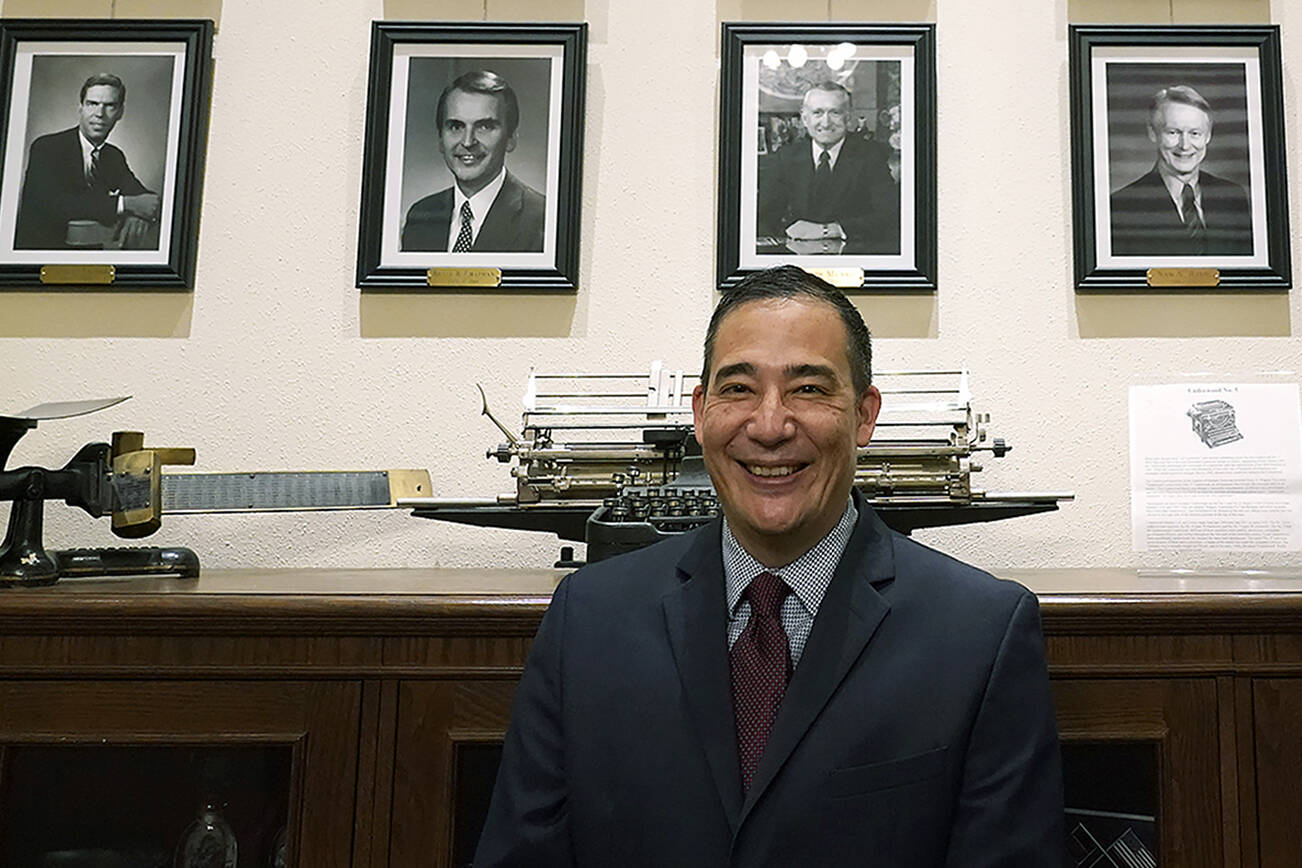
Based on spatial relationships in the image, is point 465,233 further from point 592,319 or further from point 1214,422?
point 1214,422

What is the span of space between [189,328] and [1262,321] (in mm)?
2082

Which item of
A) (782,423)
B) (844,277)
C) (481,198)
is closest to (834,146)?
(844,277)

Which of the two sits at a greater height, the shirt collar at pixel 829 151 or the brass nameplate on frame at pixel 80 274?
the shirt collar at pixel 829 151

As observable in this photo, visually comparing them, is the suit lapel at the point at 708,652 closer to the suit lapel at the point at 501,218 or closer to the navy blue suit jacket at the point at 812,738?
the navy blue suit jacket at the point at 812,738

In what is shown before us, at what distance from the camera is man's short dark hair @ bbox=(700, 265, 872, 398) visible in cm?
138

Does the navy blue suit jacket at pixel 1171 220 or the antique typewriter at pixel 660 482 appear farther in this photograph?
the navy blue suit jacket at pixel 1171 220

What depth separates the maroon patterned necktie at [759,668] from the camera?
129 centimetres

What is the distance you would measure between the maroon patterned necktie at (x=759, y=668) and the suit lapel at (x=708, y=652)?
2 cm

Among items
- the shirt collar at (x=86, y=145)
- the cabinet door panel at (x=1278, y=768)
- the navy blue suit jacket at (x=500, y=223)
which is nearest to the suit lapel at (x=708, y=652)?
the cabinet door panel at (x=1278, y=768)

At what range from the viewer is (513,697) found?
1479 millimetres

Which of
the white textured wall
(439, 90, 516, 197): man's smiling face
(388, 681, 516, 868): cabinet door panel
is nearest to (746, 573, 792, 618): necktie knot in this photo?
(388, 681, 516, 868): cabinet door panel

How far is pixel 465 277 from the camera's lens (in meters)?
2.18

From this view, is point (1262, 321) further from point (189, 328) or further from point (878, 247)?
point (189, 328)

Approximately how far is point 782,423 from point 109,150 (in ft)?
5.44
